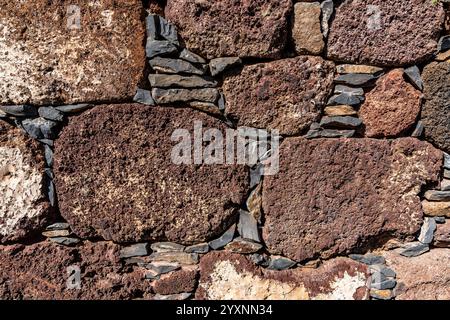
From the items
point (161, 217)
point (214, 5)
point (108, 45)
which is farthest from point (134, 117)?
point (214, 5)

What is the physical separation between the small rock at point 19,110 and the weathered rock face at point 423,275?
1640 mm

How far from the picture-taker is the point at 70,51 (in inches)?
65.1

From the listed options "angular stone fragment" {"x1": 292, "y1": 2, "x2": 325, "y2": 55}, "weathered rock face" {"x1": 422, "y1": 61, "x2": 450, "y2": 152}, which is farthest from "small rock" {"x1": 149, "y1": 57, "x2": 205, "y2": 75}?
"weathered rock face" {"x1": 422, "y1": 61, "x2": 450, "y2": 152}

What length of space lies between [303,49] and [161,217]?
0.92 meters

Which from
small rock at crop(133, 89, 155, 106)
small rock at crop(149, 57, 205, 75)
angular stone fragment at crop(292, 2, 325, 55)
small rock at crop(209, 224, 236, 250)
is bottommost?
small rock at crop(209, 224, 236, 250)

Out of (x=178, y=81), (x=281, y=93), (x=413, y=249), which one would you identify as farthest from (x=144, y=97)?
(x=413, y=249)

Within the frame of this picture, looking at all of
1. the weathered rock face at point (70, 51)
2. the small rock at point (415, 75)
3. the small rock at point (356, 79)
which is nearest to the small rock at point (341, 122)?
the small rock at point (356, 79)

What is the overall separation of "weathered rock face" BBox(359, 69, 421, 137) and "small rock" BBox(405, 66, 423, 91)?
0.02m

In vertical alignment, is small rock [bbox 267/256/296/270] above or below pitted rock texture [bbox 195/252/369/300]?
above

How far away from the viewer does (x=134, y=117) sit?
170 cm

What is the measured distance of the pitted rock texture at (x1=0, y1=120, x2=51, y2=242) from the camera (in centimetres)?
171

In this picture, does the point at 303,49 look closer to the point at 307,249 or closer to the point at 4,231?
the point at 307,249

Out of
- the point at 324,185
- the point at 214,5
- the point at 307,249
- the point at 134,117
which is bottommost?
the point at 307,249

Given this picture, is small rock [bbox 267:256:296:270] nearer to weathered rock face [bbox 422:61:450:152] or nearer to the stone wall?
the stone wall
